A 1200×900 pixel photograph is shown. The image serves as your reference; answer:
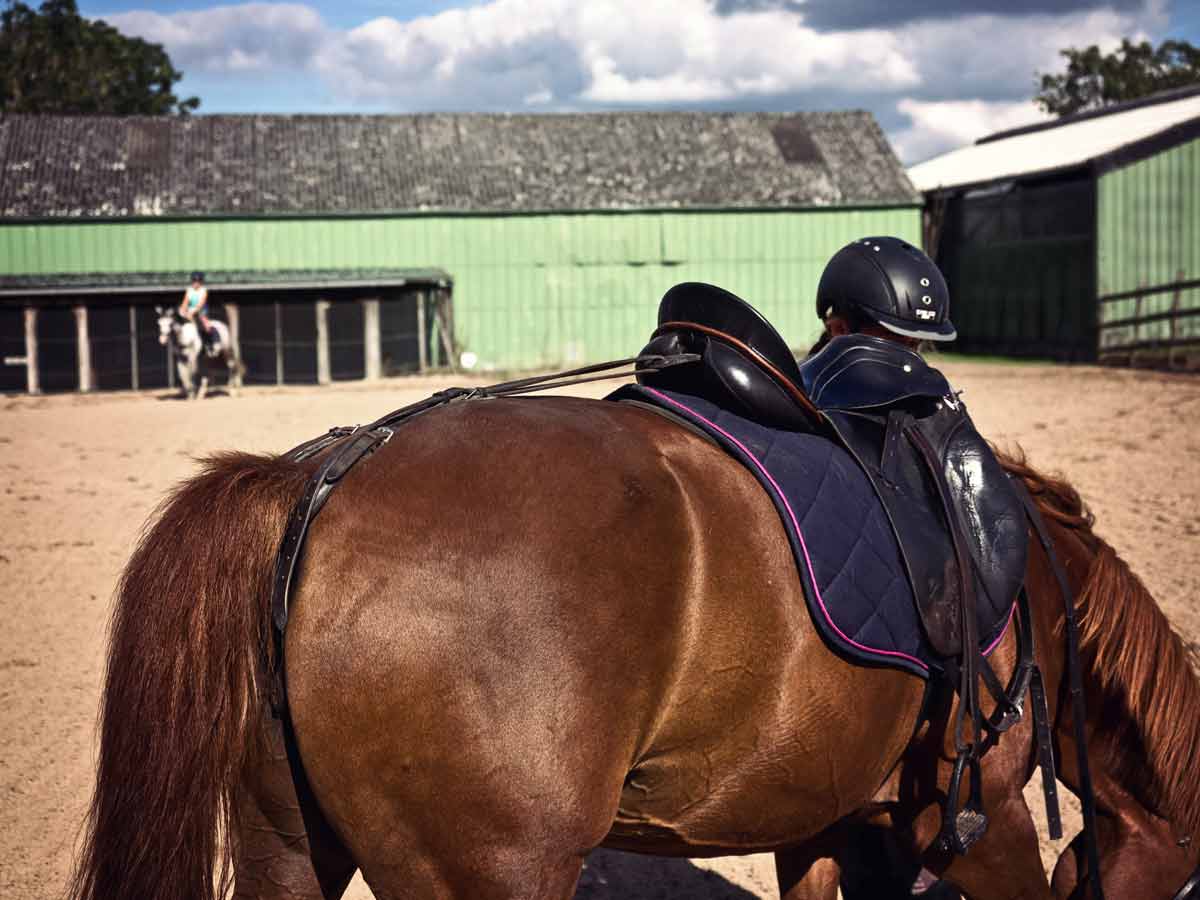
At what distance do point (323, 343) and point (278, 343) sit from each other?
2.82ft

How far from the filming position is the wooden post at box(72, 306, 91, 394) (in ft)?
67.7

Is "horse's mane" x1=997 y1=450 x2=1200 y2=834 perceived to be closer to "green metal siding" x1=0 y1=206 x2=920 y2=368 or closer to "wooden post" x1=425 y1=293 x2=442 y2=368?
"green metal siding" x1=0 y1=206 x2=920 y2=368

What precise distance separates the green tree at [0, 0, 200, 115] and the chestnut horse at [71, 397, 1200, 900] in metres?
45.8

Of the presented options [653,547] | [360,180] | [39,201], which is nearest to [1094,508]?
[653,547]

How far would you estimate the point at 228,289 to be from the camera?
2145 centimetres

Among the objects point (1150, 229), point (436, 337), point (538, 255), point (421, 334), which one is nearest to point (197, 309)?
point (421, 334)

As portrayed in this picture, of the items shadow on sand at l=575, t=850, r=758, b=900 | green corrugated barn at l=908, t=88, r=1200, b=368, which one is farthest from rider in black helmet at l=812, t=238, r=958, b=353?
green corrugated barn at l=908, t=88, r=1200, b=368

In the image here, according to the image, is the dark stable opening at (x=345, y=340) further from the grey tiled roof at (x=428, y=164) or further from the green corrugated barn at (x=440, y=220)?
the grey tiled roof at (x=428, y=164)

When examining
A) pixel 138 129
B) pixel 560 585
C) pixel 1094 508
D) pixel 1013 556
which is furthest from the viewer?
pixel 138 129

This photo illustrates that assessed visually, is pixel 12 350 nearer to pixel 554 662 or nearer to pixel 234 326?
pixel 234 326

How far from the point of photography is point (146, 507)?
9328 millimetres

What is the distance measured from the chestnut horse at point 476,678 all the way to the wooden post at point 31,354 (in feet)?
67.8

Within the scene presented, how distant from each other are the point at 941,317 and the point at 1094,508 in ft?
21.9

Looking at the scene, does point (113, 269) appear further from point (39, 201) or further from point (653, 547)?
point (653, 547)
